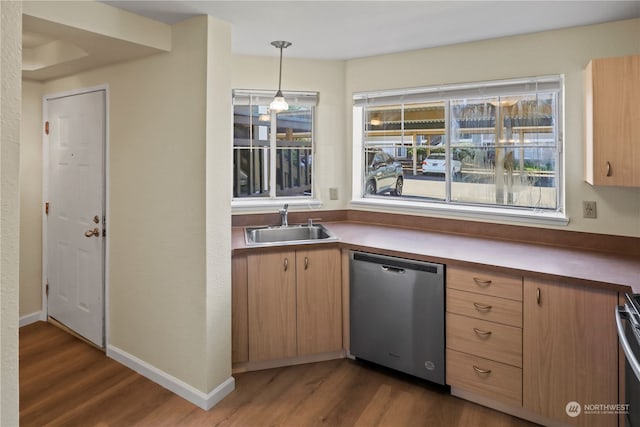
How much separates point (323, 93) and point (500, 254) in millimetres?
1931

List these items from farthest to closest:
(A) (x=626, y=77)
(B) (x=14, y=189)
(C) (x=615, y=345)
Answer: (A) (x=626, y=77), (C) (x=615, y=345), (B) (x=14, y=189)

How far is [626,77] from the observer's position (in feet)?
7.12

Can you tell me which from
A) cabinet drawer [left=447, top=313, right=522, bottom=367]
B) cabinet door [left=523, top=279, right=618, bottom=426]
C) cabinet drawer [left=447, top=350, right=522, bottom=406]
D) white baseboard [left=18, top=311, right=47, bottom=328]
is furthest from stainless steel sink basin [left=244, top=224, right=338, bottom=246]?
white baseboard [left=18, top=311, right=47, bottom=328]

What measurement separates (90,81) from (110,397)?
2.16m

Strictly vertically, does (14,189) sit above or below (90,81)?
below

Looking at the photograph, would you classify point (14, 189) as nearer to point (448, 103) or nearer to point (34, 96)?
point (448, 103)

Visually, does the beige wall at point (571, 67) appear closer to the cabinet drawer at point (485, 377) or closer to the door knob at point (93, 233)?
the cabinet drawer at point (485, 377)

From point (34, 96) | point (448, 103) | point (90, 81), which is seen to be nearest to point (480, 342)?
point (448, 103)

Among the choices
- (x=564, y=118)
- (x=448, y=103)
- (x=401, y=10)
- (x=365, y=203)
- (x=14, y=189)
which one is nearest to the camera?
(x=14, y=189)

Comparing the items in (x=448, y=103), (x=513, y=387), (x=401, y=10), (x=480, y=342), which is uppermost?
(x=401, y=10)

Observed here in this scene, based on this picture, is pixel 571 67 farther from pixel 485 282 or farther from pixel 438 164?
pixel 485 282

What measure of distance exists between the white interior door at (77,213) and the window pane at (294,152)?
135 centimetres

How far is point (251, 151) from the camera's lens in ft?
11.3

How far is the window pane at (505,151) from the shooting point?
2848 millimetres
